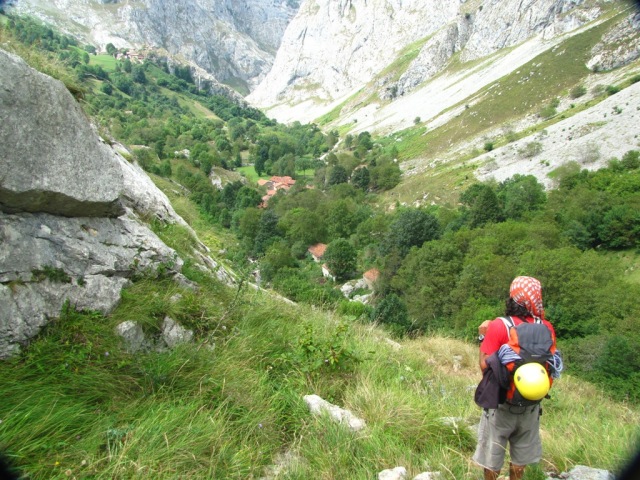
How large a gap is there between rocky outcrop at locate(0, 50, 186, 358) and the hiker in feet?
10.9

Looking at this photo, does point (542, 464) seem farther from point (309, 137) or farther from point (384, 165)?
point (309, 137)

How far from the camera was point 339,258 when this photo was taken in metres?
47.2

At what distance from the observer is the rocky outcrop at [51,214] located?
9.50 ft

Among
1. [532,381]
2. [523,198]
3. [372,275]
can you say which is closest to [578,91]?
[523,198]

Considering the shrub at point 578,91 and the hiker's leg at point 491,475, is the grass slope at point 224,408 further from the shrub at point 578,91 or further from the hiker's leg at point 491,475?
the shrub at point 578,91

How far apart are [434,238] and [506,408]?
152 ft

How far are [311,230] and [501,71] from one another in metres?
84.6

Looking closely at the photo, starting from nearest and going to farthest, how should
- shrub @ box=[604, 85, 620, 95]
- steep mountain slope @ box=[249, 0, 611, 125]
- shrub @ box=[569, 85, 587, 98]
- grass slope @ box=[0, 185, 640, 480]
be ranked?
grass slope @ box=[0, 185, 640, 480] → shrub @ box=[604, 85, 620, 95] → shrub @ box=[569, 85, 587, 98] → steep mountain slope @ box=[249, 0, 611, 125]

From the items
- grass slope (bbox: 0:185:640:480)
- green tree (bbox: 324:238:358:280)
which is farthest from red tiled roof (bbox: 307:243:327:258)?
grass slope (bbox: 0:185:640:480)

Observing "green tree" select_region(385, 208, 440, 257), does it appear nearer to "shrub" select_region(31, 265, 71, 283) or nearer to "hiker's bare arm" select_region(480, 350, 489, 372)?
"hiker's bare arm" select_region(480, 350, 489, 372)

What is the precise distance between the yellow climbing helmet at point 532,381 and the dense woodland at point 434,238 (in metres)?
3.42

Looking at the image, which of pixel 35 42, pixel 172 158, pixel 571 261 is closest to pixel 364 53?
pixel 172 158

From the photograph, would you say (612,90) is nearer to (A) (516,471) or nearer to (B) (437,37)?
(A) (516,471)

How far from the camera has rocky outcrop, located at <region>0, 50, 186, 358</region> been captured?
9.50 feet
